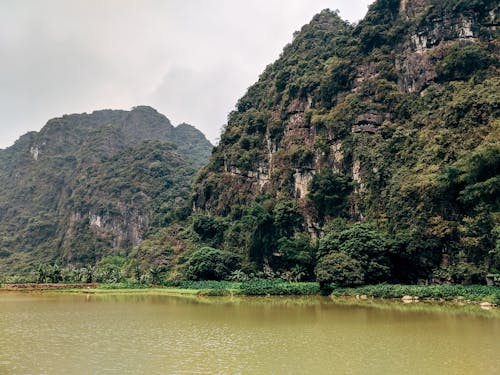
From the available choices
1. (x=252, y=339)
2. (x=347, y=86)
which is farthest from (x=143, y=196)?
(x=252, y=339)

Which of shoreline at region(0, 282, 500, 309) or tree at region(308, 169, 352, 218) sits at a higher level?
tree at region(308, 169, 352, 218)

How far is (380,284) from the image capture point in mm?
39781

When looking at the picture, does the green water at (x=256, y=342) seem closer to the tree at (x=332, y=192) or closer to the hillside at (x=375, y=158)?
the hillside at (x=375, y=158)

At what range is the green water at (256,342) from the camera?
47.5 feet

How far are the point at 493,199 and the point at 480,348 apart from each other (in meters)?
23.9

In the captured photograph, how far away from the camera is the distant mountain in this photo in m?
110

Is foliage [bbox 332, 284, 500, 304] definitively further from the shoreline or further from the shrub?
the shrub

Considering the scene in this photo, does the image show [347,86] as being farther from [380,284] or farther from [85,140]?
[85,140]

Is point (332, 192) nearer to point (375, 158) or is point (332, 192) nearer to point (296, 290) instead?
point (375, 158)

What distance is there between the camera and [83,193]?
405ft

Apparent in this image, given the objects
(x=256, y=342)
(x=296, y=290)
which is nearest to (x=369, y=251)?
(x=296, y=290)

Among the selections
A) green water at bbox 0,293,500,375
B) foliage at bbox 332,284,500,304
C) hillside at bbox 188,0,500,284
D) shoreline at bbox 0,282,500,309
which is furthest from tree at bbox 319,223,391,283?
green water at bbox 0,293,500,375

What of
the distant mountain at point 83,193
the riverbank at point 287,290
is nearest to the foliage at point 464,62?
the riverbank at point 287,290

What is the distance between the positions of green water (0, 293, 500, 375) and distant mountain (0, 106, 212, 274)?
60.1 metres
